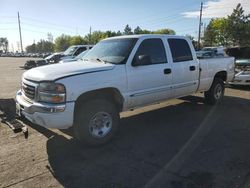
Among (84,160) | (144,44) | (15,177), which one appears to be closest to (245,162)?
(84,160)

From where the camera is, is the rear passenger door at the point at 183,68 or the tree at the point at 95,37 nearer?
the rear passenger door at the point at 183,68

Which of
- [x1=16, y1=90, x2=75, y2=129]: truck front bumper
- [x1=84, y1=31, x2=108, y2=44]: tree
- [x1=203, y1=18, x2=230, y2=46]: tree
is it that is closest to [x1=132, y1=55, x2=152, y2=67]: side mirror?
[x1=16, y1=90, x2=75, y2=129]: truck front bumper

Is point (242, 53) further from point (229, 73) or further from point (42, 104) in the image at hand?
point (42, 104)

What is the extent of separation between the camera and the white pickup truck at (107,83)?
441 cm

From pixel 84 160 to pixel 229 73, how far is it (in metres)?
5.87

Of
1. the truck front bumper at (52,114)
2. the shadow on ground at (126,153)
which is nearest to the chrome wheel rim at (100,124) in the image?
the shadow on ground at (126,153)

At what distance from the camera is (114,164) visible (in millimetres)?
4273

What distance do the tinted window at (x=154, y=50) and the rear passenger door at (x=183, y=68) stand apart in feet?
1.00

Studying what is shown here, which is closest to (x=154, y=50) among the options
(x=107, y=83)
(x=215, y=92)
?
(x=107, y=83)

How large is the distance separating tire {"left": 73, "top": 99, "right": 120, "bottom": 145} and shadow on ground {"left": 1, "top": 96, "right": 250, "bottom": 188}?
7.8 inches

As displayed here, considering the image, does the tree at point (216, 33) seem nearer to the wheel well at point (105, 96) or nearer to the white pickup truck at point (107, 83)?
the white pickup truck at point (107, 83)

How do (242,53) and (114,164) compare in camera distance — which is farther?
(242,53)

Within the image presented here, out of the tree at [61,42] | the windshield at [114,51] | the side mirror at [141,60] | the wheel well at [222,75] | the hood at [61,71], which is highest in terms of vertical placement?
the tree at [61,42]

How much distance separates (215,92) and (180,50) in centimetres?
227
